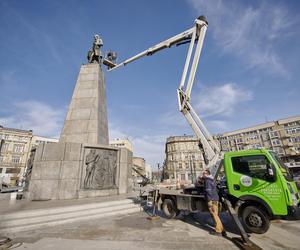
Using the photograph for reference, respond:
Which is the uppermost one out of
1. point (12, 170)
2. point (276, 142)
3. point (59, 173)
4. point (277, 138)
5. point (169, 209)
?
point (277, 138)

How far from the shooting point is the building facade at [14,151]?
46.8 metres

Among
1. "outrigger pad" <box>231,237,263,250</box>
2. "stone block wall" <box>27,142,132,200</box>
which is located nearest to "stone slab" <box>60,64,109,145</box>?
"stone block wall" <box>27,142,132,200</box>

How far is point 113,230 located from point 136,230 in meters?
0.72

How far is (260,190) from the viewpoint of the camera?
16.8 feet

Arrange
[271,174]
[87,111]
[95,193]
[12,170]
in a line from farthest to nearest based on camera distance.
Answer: [12,170] → [87,111] → [95,193] → [271,174]

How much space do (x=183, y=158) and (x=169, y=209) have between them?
52.0 meters

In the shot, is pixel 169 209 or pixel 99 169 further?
pixel 99 169

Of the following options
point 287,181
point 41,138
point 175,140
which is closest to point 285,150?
point 175,140

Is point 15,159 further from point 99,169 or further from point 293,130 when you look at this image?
point 293,130

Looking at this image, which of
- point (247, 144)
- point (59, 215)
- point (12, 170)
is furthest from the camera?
point (247, 144)

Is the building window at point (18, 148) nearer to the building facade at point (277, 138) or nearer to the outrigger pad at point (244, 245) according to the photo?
the building facade at point (277, 138)

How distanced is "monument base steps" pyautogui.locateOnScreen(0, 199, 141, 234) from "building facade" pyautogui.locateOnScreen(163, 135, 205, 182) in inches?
1979

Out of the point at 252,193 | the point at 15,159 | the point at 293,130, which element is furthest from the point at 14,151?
the point at 293,130

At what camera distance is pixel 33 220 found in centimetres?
554
